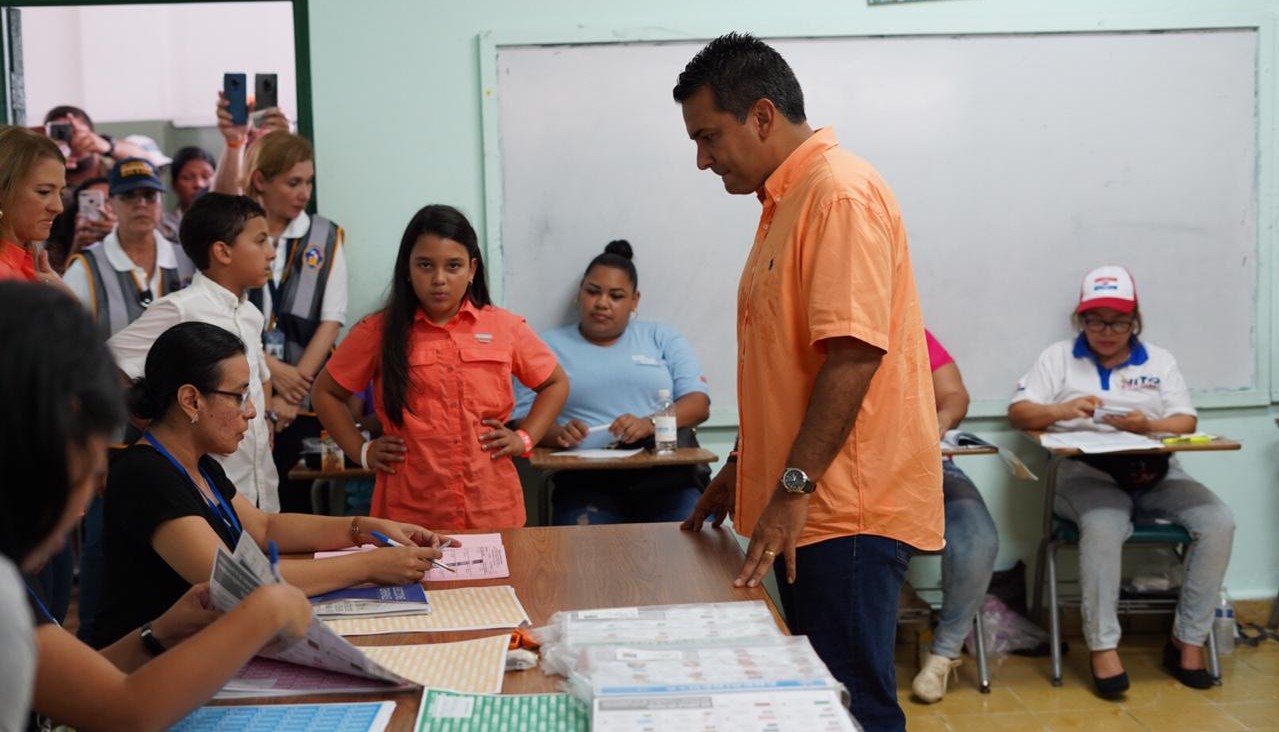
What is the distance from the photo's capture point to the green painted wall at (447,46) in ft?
13.4

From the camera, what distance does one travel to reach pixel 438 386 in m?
3.03

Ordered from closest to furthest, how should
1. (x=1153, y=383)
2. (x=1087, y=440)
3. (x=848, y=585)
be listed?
(x=848, y=585) < (x=1087, y=440) < (x=1153, y=383)

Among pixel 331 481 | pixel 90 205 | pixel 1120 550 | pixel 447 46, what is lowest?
pixel 1120 550

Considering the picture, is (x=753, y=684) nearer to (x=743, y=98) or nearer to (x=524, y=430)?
(x=743, y=98)

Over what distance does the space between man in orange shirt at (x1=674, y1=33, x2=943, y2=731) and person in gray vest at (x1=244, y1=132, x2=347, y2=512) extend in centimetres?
213

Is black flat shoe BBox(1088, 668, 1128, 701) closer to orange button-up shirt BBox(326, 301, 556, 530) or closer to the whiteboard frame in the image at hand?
the whiteboard frame

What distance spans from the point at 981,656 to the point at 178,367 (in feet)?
9.06

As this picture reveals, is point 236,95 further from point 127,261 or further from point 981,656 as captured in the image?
point 981,656

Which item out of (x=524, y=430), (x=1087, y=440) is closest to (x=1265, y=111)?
(x=1087, y=440)

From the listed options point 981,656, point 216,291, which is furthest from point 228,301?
point 981,656

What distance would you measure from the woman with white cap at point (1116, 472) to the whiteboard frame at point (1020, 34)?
9.9 inches

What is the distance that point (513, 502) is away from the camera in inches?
123

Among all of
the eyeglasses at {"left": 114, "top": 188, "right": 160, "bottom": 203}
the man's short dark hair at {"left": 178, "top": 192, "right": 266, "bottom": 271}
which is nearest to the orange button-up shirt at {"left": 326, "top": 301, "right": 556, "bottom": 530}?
the man's short dark hair at {"left": 178, "top": 192, "right": 266, "bottom": 271}

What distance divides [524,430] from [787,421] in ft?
4.57
